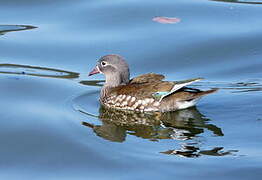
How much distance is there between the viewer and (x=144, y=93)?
11.4 meters

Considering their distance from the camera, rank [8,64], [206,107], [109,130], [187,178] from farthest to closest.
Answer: [8,64] → [206,107] → [109,130] → [187,178]

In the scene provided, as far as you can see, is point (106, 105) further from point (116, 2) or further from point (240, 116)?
point (116, 2)

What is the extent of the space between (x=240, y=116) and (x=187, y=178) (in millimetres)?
2275

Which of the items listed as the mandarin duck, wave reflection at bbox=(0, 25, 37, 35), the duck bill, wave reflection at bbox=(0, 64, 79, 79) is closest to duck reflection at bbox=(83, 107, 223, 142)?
the mandarin duck

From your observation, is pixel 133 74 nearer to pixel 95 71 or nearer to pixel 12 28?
pixel 95 71

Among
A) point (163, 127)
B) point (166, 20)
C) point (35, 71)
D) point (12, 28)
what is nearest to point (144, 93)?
point (163, 127)

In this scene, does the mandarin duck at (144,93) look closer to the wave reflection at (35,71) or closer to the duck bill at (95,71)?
the duck bill at (95,71)

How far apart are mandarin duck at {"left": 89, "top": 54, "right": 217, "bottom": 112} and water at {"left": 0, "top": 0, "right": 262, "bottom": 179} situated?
17 centimetres

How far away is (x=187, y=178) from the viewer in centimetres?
866

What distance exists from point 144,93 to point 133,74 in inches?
61.5

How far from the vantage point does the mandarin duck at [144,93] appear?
36.9 feet

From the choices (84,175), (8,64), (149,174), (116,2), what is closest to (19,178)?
(84,175)

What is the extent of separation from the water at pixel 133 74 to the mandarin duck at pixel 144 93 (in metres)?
0.17

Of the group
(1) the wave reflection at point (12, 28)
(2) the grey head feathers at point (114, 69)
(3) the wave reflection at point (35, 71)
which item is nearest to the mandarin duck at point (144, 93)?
(2) the grey head feathers at point (114, 69)
